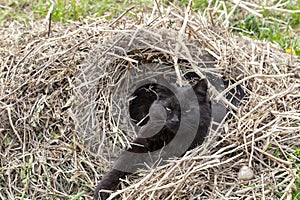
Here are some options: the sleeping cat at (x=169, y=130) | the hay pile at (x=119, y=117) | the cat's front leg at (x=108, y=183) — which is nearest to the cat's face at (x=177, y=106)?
the sleeping cat at (x=169, y=130)

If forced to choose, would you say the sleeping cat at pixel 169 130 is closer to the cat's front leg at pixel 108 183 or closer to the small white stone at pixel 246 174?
the cat's front leg at pixel 108 183

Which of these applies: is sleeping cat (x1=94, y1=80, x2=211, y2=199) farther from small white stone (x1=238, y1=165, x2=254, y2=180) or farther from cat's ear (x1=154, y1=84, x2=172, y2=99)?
small white stone (x1=238, y1=165, x2=254, y2=180)

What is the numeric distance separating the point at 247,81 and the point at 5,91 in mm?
1446

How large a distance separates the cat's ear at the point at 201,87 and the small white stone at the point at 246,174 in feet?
1.43

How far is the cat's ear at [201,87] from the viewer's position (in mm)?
2727

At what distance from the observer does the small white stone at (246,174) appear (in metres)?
2.67

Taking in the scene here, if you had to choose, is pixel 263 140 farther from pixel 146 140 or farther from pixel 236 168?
pixel 146 140

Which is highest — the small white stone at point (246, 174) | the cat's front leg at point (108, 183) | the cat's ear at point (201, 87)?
the cat's ear at point (201, 87)

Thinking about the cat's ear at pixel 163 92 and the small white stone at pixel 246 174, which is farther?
the cat's ear at pixel 163 92

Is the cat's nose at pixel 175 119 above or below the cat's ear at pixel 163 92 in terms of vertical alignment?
below

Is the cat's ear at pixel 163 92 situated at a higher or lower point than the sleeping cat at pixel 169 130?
higher

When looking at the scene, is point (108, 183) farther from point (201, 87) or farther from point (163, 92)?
point (201, 87)

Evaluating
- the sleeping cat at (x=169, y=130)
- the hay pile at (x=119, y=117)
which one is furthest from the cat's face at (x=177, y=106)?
the hay pile at (x=119, y=117)

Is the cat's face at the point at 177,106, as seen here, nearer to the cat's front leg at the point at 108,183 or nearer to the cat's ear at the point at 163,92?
the cat's ear at the point at 163,92
